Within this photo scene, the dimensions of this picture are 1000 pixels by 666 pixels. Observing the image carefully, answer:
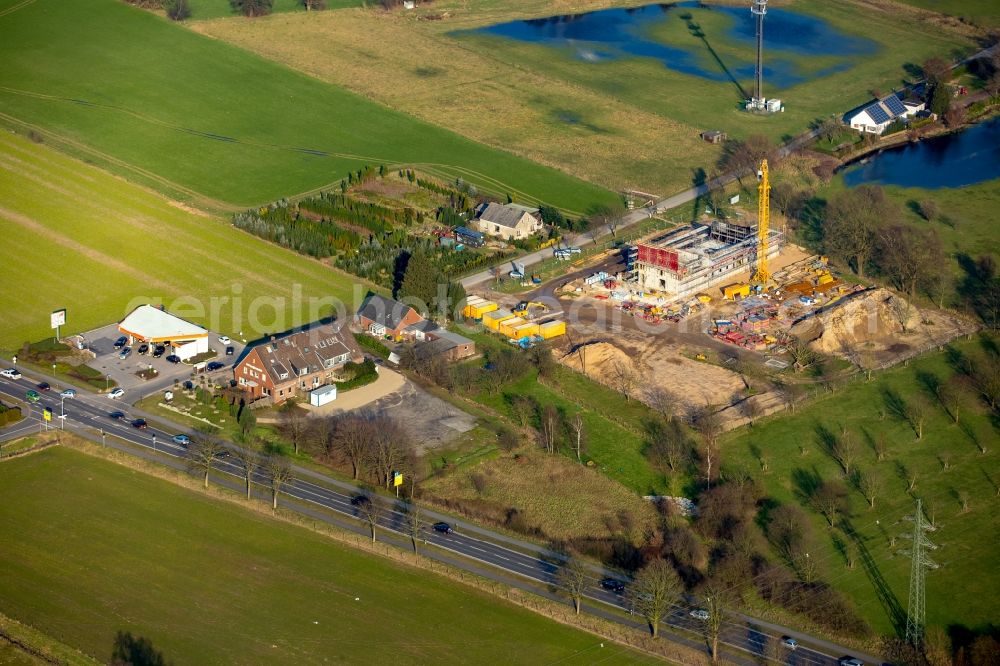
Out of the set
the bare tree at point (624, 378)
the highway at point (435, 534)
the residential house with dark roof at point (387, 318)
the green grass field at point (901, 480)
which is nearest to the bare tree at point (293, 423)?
the highway at point (435, 534)

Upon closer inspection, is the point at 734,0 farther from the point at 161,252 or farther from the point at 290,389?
the point at 290,389

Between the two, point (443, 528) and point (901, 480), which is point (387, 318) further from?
point (901, 480)

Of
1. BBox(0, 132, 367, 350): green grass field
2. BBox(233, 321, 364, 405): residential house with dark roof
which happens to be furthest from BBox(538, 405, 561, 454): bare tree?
BBox(0, 132, 367, 350): green grass field

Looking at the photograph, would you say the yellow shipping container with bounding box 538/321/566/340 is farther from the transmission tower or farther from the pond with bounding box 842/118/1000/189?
the pond with bounding box 842/118/1000/189

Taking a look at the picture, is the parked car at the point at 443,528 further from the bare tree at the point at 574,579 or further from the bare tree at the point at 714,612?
the bare tree at the point at 714,612

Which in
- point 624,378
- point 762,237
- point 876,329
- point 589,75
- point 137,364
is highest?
point 589,75

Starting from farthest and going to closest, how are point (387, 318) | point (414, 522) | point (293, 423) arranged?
point (387, 318) < point (293, 423) < point (414, 522)

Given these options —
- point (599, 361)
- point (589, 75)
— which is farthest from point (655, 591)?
point (589, 75)
